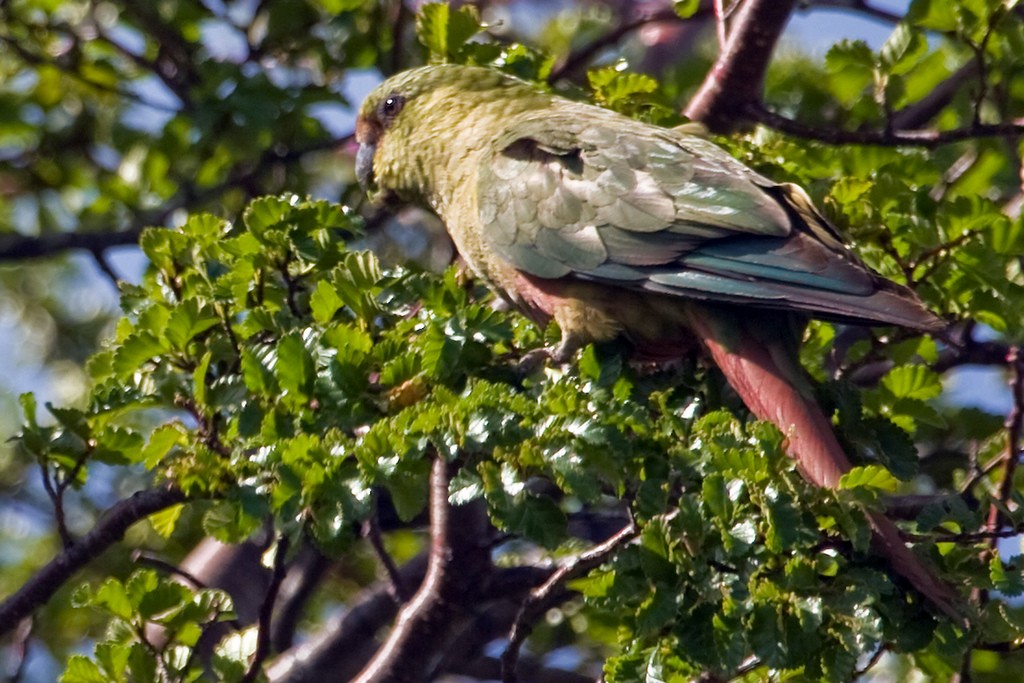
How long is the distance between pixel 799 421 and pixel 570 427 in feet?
1.95

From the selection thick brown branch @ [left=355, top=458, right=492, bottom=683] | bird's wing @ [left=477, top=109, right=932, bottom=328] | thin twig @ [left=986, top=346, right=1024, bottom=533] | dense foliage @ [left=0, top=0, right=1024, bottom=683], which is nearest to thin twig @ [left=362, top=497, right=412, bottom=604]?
dense foliage @ [left=0, top=0, right=1024, bottom=683]

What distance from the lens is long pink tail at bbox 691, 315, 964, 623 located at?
2.55 meters

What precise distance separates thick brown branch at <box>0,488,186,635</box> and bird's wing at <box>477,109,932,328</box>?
45.3 inches

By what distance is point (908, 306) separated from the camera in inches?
113

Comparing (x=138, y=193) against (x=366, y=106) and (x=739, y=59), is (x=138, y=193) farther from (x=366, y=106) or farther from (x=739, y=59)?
(x=739, y=59)

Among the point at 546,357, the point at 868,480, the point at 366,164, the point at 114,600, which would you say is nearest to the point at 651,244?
the point at 546,357

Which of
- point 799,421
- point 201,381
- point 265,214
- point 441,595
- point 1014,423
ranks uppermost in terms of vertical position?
point 265,214

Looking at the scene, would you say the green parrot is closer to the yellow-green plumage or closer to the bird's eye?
the yellow-green plumage

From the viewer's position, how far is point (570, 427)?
2.67m

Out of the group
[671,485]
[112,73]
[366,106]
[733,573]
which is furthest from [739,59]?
[112,73]

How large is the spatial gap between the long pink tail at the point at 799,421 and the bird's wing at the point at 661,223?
0.12 meters

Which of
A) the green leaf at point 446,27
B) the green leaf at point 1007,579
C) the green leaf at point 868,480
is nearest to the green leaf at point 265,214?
the green leaf at point 446,27

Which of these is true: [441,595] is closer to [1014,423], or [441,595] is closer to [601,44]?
[1014,423]

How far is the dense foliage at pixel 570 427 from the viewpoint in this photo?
252 cm
